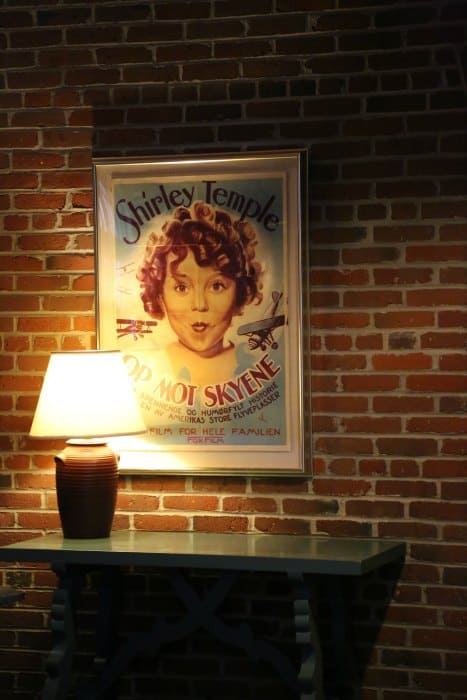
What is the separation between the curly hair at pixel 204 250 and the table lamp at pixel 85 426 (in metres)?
0.38

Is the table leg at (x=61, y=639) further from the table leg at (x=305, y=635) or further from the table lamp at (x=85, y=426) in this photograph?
the table leg at (x=305, y=635)

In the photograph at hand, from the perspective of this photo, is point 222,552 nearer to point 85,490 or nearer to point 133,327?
point 85,490

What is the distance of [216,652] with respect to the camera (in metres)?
3.95

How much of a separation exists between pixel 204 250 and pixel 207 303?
0.19 metres

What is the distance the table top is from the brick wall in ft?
0.53

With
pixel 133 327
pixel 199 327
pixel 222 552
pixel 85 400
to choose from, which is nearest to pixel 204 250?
pixel 199 327

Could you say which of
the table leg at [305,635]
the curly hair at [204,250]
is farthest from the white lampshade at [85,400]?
the table leg at [305,635]

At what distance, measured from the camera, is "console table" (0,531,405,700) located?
11.1 ft

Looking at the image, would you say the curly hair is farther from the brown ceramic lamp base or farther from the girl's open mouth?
the brown ceramic lamp base

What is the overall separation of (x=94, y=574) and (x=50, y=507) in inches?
11.4

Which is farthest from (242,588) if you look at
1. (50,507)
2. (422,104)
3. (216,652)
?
(422,104)

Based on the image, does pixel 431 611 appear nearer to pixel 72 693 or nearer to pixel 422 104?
pixel 72 693

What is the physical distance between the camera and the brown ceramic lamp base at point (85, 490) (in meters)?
3.69

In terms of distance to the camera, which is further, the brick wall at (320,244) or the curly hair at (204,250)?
the curly hair at (204,250)
